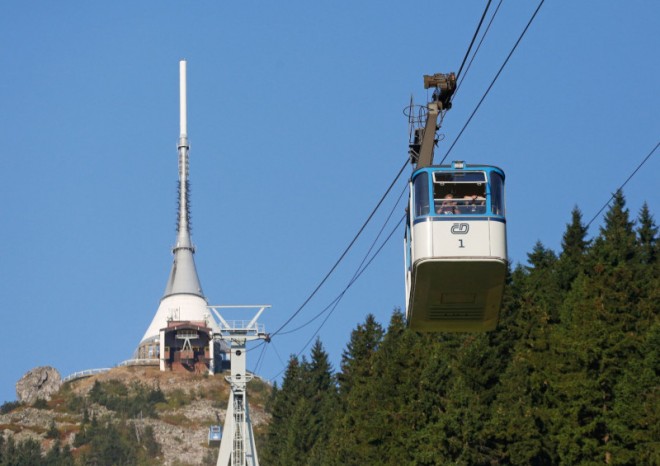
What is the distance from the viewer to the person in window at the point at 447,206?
34.3m

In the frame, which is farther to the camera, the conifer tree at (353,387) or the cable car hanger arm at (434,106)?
the conifer tree at (353,387)

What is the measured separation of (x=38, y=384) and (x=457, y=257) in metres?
133

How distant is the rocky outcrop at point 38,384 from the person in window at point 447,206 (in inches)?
5095

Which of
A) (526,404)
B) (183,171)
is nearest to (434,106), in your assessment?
(526,404)

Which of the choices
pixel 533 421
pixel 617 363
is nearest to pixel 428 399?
pixel 533 421

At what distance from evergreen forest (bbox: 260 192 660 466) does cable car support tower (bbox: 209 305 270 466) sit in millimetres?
3626

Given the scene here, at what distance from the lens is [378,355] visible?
73.1 m

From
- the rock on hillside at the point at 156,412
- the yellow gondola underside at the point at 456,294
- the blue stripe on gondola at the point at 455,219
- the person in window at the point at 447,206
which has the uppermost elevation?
the rock on hillside at the point at 156,412

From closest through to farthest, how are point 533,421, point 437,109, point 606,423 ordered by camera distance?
point 437,109
point 606,423
point 533,421

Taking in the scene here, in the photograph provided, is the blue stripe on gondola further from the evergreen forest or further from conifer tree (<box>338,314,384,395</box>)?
conifer tree (<box>338,314,384,395</box>)

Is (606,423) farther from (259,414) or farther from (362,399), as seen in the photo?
(259,414)

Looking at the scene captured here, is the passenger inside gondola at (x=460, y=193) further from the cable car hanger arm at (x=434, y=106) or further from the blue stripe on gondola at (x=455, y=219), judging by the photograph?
the cable car hanger arm at (x=434, y=106)

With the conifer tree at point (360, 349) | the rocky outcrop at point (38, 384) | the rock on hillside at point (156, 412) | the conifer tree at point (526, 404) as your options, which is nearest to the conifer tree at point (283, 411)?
the conifer tree at point (360, 349)

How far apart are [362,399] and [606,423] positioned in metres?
20.5
